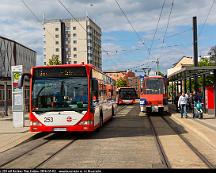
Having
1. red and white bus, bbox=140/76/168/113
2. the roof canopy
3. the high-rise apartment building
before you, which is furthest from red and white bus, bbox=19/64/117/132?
the high-rise apartment building

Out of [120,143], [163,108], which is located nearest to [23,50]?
[163,108]

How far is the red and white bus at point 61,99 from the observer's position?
1460 centimetres

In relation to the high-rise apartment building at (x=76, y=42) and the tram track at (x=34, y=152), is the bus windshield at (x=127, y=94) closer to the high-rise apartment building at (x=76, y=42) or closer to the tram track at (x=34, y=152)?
the tram track at (x=34, y=152)

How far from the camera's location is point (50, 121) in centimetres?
1464

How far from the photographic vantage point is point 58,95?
14.8m

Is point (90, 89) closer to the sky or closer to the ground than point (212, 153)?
closer to the sky

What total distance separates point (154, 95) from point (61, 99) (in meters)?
15.2

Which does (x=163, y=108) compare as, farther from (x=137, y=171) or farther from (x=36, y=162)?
(x=137, y=171)

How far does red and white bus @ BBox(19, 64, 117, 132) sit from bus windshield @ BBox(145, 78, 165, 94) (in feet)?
47.8

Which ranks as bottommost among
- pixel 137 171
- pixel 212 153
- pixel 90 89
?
pixel 212 153

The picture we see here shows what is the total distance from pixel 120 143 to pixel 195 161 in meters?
4.19

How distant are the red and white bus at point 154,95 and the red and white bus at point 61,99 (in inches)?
Result: 550

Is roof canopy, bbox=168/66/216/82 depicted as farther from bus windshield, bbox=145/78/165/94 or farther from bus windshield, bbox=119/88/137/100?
bus windshield, bbox=119/88/137/100

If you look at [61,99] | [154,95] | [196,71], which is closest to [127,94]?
[154,95]
